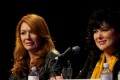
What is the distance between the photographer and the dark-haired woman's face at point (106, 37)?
2.62m

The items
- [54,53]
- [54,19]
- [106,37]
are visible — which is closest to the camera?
[106,37]

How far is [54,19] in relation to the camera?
441 centimetres

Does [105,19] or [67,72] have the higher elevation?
[105,19]

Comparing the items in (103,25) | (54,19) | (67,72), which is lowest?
(67,72)

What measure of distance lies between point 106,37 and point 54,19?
1.86 metres

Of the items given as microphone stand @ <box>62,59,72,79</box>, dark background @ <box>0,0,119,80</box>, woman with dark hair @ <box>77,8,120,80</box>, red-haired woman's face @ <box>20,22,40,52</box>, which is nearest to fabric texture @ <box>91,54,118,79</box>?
woman with dark hair @ <box>77,8,120,80</box>

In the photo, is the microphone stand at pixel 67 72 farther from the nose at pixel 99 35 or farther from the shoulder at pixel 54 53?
the shoulder at pixel 54 53

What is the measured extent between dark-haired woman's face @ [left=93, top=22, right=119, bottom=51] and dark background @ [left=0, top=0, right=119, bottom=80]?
1.54 metres

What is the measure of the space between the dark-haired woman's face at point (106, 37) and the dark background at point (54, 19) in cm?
154

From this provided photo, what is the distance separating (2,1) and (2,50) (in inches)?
25.5

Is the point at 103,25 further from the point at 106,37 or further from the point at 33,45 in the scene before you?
the point at 33,45

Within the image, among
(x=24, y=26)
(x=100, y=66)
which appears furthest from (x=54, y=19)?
(x=100, y=66)

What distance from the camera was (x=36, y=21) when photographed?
3072mm

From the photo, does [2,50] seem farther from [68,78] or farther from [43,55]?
[68,78]
